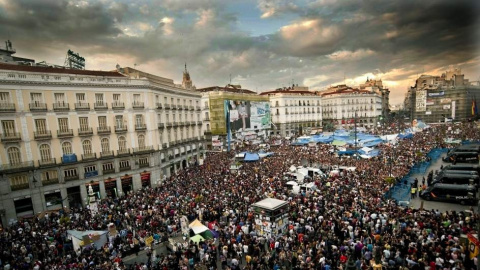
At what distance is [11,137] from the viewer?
80.5 feet

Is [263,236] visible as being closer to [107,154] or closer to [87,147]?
[107,154]

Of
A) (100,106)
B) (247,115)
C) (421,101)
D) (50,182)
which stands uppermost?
(100,106)

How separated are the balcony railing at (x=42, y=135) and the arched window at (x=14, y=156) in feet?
6.15

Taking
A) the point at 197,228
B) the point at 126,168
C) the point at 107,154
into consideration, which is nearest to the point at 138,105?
the point at 107,154

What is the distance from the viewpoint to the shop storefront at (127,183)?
30.9 metres

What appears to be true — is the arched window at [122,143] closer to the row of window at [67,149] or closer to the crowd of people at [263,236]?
the row of window at [67,149]

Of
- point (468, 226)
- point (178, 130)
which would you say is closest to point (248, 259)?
point (468, 226)

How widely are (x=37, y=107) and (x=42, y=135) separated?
2.78 meters

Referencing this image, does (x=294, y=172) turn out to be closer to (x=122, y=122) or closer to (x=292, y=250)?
(x=292, y=250)

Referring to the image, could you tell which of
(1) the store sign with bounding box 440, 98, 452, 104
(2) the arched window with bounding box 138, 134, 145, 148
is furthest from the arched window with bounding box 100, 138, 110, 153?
(1) the store sign with bounding box 440, 98, 452, 104

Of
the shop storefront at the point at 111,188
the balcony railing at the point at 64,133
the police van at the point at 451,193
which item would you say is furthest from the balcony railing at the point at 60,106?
the police van at the point at 451,193

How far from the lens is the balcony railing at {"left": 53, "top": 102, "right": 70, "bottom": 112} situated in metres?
26.9

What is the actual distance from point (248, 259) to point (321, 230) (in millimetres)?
4627

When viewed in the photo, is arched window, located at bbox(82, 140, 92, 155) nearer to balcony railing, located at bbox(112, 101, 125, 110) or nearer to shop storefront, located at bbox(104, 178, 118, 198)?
shop storefront, located at bbox(104, 178, 118, 198)
